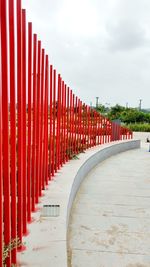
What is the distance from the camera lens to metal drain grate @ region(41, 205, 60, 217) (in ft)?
9.99

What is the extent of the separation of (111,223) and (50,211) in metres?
0.92

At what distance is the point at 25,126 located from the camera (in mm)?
2578

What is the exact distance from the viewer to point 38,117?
3.32 meters

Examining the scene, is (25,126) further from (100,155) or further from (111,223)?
(100,155)

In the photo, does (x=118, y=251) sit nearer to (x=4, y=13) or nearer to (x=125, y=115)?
(x=4, y=13)

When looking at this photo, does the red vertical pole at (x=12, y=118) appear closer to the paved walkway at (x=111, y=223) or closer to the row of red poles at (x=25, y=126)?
the row of red poles at (x=25, y=126)

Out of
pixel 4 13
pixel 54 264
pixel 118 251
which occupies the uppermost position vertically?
pixel 4 13

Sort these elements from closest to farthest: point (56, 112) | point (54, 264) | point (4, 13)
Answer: point (4, 13), point (54, 264), point (56, 112)

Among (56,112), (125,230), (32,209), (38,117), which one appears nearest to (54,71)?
(56,112)

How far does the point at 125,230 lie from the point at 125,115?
94.3 feet

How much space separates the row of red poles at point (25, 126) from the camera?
6.23 feet

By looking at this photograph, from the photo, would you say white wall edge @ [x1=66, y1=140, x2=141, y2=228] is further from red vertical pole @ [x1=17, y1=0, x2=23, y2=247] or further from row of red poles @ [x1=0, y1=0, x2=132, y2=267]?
red vertical pole @ [x1=17, y1=0, x2=23, y2=247]

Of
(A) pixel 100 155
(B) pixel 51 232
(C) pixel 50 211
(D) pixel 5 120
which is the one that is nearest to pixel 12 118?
(D) pixel 5 120

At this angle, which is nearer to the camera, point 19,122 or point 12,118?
point 12,118
